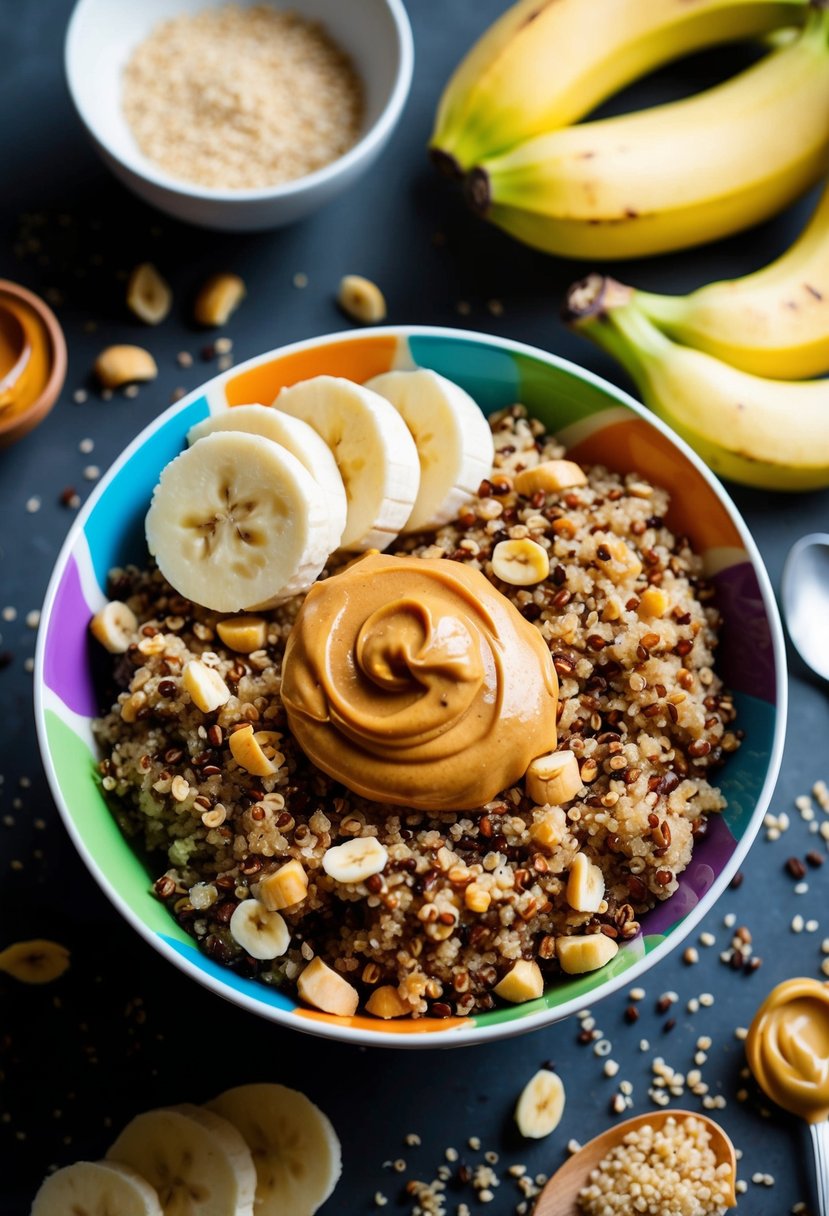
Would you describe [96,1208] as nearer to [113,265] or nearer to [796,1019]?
[796,1019]

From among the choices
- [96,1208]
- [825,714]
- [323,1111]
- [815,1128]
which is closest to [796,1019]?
[815,1128]

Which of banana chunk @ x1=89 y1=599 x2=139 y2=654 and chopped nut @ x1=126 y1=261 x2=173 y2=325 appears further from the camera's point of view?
chopped nut @ x1=126 y1=261 x2=173 y2=325

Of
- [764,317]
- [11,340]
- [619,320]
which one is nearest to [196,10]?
[11,340]

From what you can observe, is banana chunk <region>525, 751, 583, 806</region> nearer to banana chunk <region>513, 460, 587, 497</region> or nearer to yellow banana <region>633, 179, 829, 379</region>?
banana chunk <region>513, 460, 587, 497</region>

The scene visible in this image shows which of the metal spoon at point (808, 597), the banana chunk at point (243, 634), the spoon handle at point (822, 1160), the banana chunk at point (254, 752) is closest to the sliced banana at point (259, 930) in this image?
the banana chunk at point (254, 752)

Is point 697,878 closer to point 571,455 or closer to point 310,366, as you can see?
point 571,455

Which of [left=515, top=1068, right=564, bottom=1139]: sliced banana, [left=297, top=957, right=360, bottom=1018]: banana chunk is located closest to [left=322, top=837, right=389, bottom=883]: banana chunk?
[left=297, top=957, right=360, bottom=1018]: banana chunk
